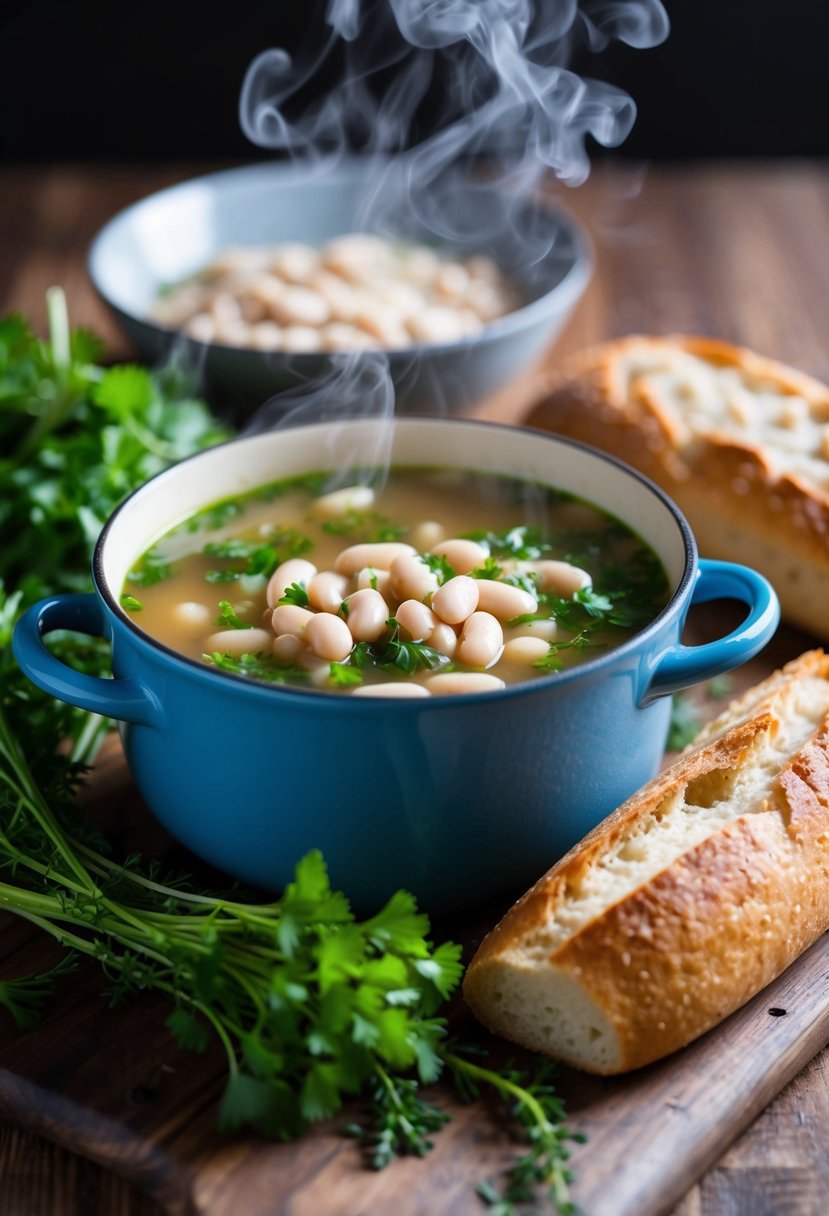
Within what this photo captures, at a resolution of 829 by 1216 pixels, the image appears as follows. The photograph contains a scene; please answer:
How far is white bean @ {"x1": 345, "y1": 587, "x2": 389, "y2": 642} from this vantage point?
1.87 m

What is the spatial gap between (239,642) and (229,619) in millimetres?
89

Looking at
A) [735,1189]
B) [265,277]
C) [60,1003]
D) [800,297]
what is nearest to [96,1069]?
[60,1003]

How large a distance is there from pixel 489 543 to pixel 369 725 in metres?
0.62

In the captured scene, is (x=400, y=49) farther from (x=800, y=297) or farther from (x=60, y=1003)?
(x=60, y=1003)

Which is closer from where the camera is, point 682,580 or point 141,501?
point 682,580

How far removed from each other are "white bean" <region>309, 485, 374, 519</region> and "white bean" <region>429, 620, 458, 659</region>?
16.8 inches

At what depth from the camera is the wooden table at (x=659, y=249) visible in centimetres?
376

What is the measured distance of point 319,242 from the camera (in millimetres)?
3754

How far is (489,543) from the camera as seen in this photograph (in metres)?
2.16

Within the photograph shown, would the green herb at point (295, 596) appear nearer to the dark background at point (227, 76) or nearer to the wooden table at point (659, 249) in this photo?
the wooden table at point (659, 249)

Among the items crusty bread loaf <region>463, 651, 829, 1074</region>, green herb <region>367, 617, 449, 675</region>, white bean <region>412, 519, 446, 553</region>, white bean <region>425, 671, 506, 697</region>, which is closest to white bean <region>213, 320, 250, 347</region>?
white bean <region>412, 519, 446, 553</region>

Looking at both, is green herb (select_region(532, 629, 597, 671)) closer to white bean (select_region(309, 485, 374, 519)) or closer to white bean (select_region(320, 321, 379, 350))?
white bean (select_region(309, 485, 374, 519))

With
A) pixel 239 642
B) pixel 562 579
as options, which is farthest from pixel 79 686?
pixel 562 579

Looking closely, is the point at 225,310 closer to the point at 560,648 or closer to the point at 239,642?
the point at 239,642
